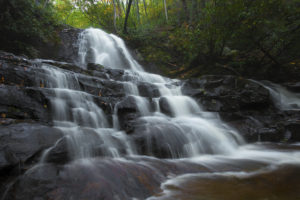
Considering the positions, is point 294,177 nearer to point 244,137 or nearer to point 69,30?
point 244,137

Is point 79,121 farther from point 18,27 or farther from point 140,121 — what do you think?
point 18,27

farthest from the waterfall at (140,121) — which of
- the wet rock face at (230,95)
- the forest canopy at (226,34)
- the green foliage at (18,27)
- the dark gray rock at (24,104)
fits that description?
the forest canopy at (226,34)

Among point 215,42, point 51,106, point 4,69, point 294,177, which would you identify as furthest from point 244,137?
point 4,69

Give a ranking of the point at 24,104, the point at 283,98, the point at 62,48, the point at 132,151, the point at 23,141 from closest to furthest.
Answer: the point at 23,141 < the point at 132,151 < the point at 24,104 < the point at 283,98 < the point at 62,48

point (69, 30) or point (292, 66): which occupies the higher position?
point (69, 30)

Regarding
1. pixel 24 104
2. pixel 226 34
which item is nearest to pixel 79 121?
pixel 24 104

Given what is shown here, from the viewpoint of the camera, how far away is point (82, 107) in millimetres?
4828

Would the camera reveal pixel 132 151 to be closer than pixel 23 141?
No

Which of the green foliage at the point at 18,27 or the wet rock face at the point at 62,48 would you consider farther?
the wet rock face at the point at 62,48

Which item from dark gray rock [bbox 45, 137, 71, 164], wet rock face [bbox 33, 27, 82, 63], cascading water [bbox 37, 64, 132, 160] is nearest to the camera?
dark gray rock [bbox 45, 137, 71, 164]

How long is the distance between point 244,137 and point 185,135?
1834mm

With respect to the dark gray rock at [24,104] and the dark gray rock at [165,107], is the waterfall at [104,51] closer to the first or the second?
the dark gray rock at [165,107]

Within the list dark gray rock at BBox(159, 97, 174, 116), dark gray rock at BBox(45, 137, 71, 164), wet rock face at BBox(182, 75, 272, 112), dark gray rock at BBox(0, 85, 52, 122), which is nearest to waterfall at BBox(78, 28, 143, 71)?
dark gray rock at BBox(159, 97, 174, 116)

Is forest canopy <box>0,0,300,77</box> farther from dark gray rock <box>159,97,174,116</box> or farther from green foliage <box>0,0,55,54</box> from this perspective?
dark gray rock <box>159,97,174,116</box>
